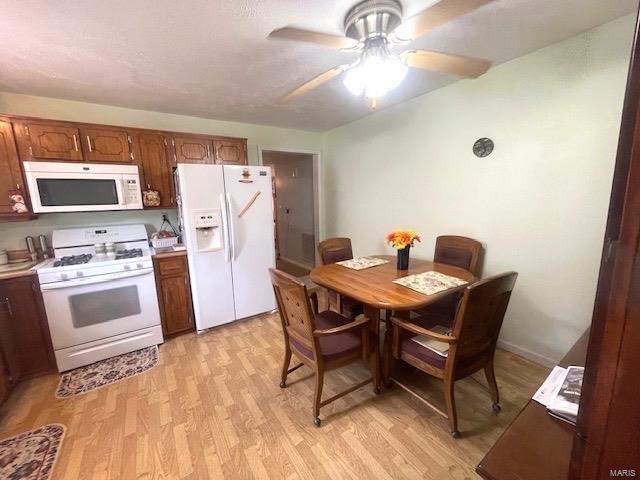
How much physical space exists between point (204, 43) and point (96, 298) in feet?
7.22

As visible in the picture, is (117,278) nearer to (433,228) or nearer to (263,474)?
(263,474)

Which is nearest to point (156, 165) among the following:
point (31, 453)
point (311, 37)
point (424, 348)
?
point (311, 37)

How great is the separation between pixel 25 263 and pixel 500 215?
416cm

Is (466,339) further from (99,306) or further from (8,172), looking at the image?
(8,172)

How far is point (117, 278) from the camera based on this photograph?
229 centimetres

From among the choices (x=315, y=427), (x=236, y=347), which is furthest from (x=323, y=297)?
(x=315, y=427)

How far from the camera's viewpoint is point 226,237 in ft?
8.95

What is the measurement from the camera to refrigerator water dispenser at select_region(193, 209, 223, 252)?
2594 millimetres

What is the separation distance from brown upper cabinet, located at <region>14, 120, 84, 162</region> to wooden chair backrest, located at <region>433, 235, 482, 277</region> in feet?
11.3

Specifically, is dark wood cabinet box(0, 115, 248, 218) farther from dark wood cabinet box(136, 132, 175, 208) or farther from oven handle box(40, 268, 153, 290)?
oven handle box(40, 268, 153, 290)

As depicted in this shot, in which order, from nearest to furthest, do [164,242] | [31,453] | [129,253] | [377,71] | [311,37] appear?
[311,37] → [377,71] → [31,453] → [129,253] → [164,242]

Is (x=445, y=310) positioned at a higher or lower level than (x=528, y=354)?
higher

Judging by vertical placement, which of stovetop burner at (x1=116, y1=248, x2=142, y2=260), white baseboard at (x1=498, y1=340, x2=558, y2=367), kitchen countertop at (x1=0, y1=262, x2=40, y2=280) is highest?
stovetop burner at (x1=116, y1=248, x2=142, y2=260)

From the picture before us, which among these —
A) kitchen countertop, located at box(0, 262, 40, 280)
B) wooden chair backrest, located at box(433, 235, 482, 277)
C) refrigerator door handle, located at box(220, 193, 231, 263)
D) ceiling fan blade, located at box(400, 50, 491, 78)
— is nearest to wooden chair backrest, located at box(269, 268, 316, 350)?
refrigerator door handle, located at box(220, 193, 231, 263)
